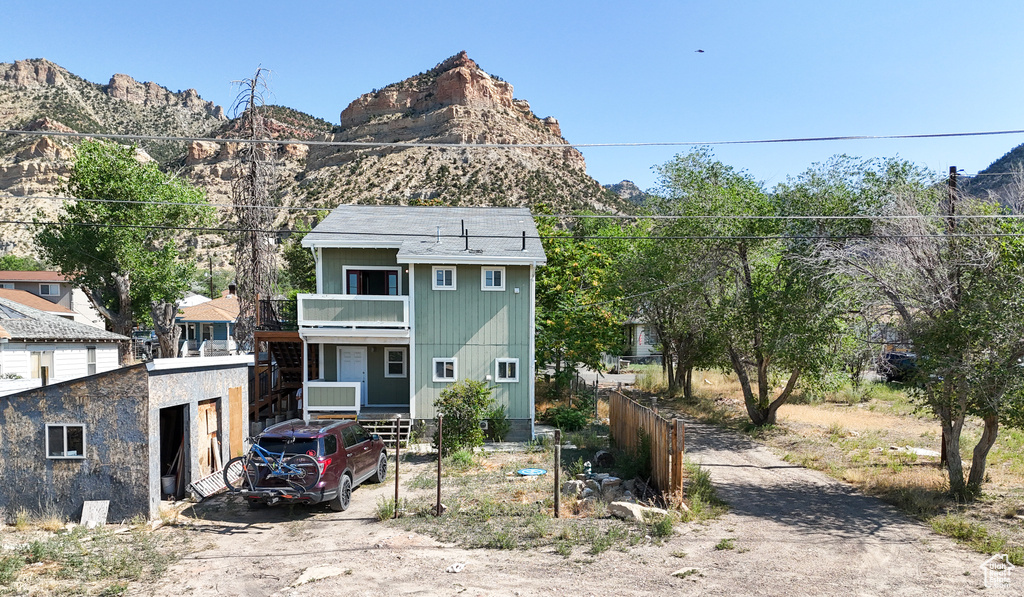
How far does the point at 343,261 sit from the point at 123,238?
2010 cm

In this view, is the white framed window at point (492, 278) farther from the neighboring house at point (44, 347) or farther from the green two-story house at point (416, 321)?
the neighboring house at point (44, 347)

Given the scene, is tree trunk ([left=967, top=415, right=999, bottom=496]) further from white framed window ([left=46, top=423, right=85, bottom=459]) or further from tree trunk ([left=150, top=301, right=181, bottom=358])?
tree trunk ([left=150, top=301, right=181, bottom=358])

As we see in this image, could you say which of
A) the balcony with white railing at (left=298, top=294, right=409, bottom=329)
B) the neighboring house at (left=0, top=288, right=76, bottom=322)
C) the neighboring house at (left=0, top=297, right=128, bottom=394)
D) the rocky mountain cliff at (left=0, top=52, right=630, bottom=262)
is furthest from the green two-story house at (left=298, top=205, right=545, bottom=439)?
the rocky mountain cliff at (left=0, top=52, right=630, bottom=262)

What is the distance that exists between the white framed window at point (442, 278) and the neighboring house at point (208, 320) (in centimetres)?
2643

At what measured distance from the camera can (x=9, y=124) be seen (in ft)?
328

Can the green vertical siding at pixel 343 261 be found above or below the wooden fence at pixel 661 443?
above

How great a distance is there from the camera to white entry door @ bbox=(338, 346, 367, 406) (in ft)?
67.4

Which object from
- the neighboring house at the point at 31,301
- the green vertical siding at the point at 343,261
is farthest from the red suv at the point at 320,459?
the neighboring house at the point at 31,301

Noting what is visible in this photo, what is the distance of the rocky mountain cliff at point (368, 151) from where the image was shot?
283 feet

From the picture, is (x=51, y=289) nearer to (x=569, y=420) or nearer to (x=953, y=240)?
(x=569, y=420)

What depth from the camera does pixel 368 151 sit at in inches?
4158

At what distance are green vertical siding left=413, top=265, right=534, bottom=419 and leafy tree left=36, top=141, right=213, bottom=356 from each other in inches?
782

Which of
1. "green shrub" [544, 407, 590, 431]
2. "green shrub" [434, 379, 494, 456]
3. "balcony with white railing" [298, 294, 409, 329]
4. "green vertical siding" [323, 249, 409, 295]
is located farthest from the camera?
"green shrub" [544, 407, 590, 431]

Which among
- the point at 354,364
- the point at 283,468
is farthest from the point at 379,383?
the point at 283,468
